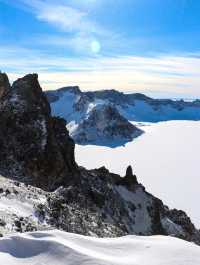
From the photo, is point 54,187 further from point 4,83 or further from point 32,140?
point 4,83

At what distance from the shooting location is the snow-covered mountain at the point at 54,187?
82.6 ft

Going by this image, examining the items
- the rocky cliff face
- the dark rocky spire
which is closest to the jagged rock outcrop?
the rocky cliff face

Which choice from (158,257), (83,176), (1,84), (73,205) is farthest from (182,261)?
(1,84)

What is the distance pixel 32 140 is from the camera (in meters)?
43.5

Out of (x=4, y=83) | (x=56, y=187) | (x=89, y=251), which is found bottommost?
(x=56, y=187)

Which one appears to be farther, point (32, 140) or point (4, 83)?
point (4, 83)

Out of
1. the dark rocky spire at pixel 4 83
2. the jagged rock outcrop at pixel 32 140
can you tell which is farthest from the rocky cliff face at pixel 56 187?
the dark rocky spire at pixel 4 83

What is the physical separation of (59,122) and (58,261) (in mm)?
43967

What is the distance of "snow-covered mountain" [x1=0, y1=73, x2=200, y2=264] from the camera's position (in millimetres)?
25188

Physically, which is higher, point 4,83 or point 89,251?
point 4,83

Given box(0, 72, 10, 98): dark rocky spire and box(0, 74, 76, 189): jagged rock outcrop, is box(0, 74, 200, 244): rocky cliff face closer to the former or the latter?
box(0, 74, 76, 189): jagged rock outcrop

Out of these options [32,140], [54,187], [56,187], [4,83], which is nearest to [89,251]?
[54,187]

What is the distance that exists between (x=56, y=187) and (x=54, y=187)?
12.2 inches

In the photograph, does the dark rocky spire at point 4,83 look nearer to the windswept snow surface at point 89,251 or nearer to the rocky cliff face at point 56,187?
the rocky cliff face at point 56,187
